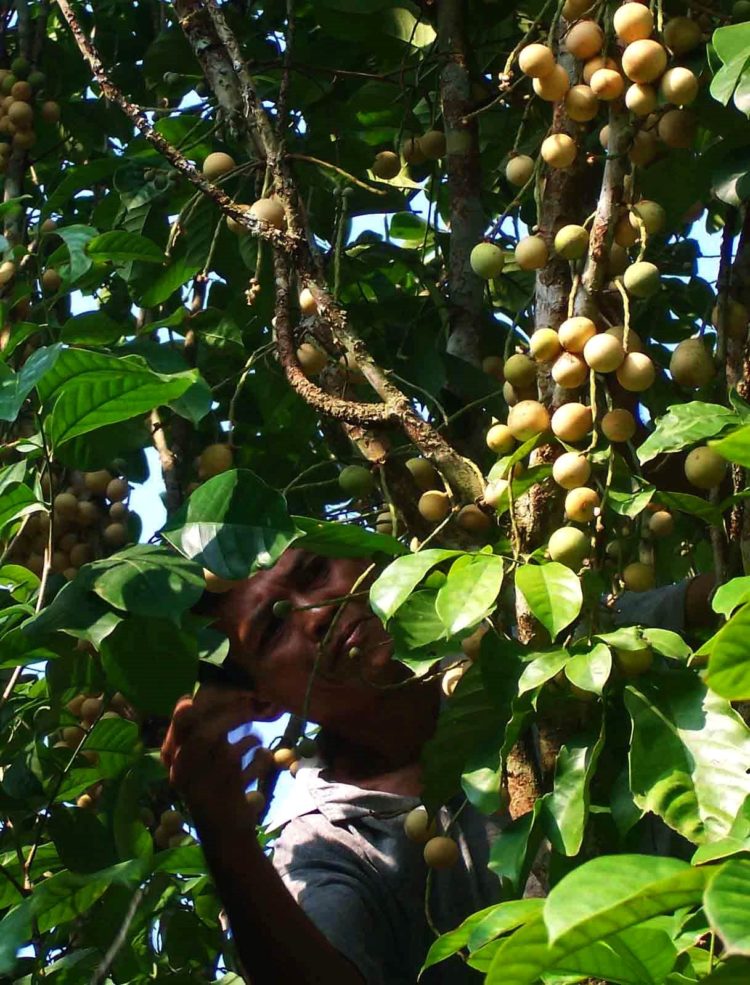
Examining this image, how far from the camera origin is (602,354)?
1.19 m

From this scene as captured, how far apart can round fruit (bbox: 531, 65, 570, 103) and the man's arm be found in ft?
2.24

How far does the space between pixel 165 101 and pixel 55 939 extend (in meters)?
1.21

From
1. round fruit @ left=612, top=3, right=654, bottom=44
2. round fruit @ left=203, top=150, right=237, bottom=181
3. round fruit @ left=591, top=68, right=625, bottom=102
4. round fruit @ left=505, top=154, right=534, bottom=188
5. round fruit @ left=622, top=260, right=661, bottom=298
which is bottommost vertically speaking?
round fruit @ left=622, top=260, right=661, bottom=298

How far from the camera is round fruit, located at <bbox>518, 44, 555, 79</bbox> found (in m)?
1.29

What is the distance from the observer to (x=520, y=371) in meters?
1.32

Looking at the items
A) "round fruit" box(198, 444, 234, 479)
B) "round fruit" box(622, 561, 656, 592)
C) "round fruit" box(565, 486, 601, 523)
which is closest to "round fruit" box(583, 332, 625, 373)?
"round fruit" box(565, 486, 601, 523)

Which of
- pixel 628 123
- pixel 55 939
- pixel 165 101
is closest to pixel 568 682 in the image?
pixel 628 123

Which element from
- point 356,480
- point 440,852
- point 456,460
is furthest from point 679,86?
point 440,852

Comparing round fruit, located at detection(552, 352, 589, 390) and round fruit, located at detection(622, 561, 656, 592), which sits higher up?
round fruit, located at detection(552, 352, 589, 390)

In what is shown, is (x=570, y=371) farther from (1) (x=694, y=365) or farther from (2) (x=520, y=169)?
(2) (x=520, y=169)

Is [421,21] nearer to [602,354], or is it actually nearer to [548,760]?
[602,354]

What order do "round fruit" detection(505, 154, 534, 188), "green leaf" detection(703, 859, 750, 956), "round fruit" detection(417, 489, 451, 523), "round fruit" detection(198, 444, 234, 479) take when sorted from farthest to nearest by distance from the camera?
1. "round fruit" detection(198, 444, 234, 479)
2. "round fruit" detection(505, 154, 534, 188)
3. "round fruit" detection(417, 489, 451, 523)
4. "green leaf" detection(703, 859, 750, 956)

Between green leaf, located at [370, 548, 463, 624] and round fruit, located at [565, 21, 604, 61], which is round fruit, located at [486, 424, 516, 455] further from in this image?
round fruit, located at [565, 21, 604, 61]

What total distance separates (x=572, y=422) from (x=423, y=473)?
253mm
